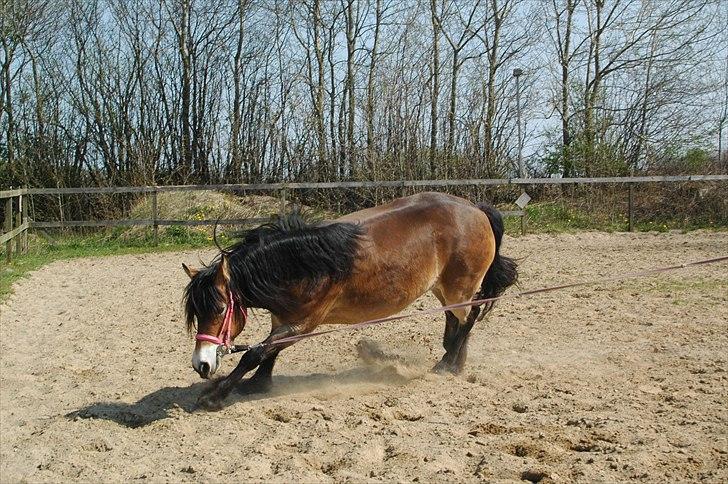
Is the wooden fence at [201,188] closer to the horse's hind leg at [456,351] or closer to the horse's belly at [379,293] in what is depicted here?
the horse's hind leg at [456,351]

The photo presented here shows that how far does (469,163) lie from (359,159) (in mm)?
2902

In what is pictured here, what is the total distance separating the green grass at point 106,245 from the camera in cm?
1297

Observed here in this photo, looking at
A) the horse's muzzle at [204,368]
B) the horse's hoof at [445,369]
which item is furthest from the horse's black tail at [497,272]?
the horse's muzzle at [204,368]

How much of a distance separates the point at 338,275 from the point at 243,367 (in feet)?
3.13

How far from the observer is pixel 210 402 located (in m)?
4.76

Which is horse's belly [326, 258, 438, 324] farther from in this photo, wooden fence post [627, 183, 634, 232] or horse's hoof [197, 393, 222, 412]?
wooden fence post [627, 183, 634, 232]

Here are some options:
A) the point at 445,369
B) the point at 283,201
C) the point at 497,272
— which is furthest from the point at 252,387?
the point at 283,201

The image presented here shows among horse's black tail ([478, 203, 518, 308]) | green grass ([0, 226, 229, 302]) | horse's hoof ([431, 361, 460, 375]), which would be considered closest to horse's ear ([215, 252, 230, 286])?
horse's hoof ([431, 361, 460, 375])

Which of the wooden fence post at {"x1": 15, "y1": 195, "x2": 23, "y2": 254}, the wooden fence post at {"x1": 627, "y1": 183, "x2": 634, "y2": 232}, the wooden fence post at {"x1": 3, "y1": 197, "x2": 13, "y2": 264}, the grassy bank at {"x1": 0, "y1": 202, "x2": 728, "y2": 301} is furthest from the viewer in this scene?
the wooden fence post at {"x1": 627, "y1": 183, "x2": 634, "y2": 232}

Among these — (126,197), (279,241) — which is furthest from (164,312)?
(126,197)

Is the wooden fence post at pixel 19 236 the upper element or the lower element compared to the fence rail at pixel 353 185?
lower

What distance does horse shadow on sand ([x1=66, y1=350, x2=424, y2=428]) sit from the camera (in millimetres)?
4672

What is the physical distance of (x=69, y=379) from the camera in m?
5.61

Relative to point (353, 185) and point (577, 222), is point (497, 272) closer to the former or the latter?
point (353, 185)
